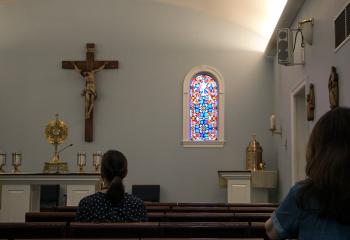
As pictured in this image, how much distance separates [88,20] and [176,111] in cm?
241

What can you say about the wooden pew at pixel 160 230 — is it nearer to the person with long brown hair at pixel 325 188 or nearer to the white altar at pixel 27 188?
the person with long brown hair at pixel 325 188

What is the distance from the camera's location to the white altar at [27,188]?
7.04 metres

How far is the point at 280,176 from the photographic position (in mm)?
9336

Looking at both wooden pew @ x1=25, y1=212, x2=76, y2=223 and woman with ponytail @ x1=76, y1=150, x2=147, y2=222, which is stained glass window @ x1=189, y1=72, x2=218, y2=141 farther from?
woman with ponytail @ x1=76, y1=150, x2=147, y2=222

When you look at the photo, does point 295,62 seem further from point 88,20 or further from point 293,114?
point 88,20

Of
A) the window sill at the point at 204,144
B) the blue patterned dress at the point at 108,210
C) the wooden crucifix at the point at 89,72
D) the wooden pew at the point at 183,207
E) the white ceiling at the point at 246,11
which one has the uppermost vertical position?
the white ceiling at the point at 246,11

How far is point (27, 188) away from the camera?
7133mm

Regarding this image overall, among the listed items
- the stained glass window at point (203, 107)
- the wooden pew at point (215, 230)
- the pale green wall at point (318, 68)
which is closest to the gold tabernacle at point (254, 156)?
the pale green wall at point (318, 68)

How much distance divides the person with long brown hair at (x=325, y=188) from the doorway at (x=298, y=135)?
629cm

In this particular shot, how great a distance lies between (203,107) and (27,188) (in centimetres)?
416

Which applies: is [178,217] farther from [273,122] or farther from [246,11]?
[246,11]

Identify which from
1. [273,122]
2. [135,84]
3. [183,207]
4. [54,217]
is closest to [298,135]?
[273,122]

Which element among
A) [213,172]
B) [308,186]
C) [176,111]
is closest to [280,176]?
[213,172]

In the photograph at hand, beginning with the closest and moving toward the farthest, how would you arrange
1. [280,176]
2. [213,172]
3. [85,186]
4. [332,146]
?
1. [332,146]
2. [85,186]
3. [280,176]
4. [213,172]
